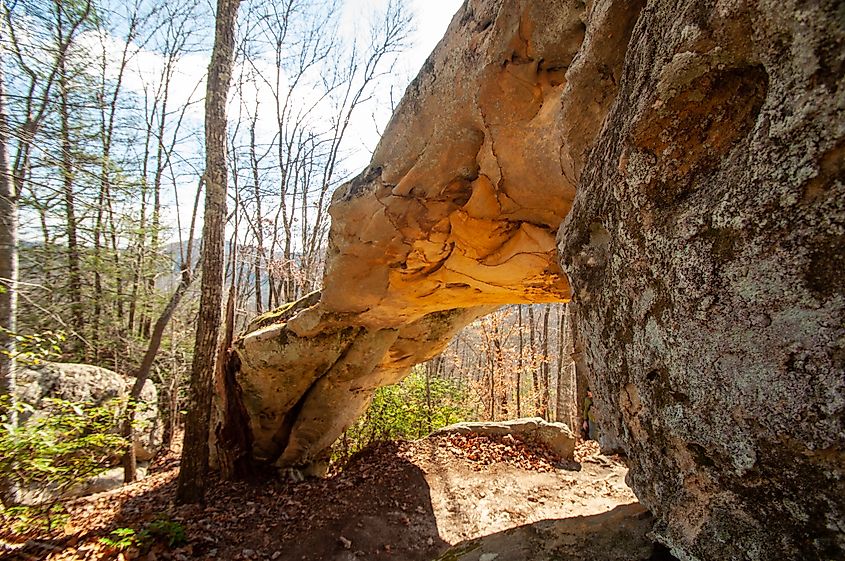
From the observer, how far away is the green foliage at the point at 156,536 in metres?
4.35

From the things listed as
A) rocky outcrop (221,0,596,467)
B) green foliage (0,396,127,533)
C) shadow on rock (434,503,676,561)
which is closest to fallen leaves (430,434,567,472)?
rocky outcrop (221,0,596,467)

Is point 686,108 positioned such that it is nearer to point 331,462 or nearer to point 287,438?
point 287,438

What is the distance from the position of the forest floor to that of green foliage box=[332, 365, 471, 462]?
86 centimetres

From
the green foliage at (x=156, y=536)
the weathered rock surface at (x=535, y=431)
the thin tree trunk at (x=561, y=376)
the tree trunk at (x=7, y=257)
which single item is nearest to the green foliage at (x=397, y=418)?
the weathered rock surface at (x=535, y=431)

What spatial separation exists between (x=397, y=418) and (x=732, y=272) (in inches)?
338

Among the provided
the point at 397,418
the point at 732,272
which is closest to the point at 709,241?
the point at 732,272

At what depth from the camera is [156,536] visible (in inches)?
181

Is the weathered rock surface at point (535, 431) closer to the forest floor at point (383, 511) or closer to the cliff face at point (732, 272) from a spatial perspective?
the forest floor at point (383, 511)

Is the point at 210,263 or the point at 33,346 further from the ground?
the point at 210,263

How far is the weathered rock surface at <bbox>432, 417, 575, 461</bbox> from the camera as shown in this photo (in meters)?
7.46

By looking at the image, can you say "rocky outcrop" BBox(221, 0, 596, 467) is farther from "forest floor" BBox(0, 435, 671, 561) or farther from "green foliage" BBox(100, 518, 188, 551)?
"green foliage" BBox(100, 518, 188, 551)

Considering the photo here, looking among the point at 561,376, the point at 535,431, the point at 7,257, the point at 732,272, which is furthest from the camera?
the point at 561,376

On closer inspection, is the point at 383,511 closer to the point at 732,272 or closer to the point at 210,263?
the point at 210,263

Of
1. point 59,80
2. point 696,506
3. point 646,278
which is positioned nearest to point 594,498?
point 696,506
